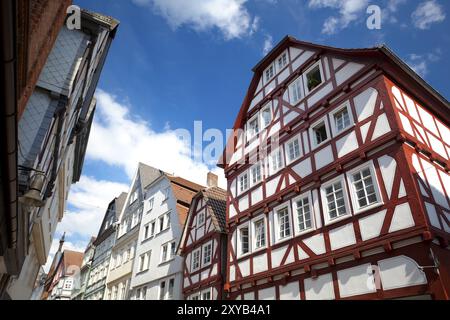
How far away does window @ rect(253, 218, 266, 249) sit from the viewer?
Result: 12.6m

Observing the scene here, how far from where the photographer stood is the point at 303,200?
37.2 ft

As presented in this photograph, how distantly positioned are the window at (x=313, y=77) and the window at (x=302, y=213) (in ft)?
14.8

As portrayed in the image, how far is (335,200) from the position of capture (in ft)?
33.0

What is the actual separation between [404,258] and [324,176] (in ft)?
11.7

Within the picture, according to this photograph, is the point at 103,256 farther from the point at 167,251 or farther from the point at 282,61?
the point at 282,61

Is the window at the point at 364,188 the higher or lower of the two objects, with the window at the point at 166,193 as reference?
lower

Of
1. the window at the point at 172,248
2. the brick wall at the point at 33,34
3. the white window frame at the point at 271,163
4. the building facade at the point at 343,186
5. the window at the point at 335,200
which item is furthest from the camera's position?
the window at the point at 172,248

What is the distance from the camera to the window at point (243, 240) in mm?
13619

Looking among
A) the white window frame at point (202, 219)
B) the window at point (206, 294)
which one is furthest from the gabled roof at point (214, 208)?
the window at point (206, 294)

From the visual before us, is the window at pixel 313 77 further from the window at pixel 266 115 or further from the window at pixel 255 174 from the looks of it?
the window at pixel 255 174

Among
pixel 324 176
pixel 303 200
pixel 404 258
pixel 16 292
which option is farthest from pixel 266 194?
pixel 16 292

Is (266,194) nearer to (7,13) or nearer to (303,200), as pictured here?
(303,200)

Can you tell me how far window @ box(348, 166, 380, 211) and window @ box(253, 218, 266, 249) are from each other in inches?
166

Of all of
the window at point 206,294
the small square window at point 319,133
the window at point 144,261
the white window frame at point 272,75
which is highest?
the white window frame at point 272,75
